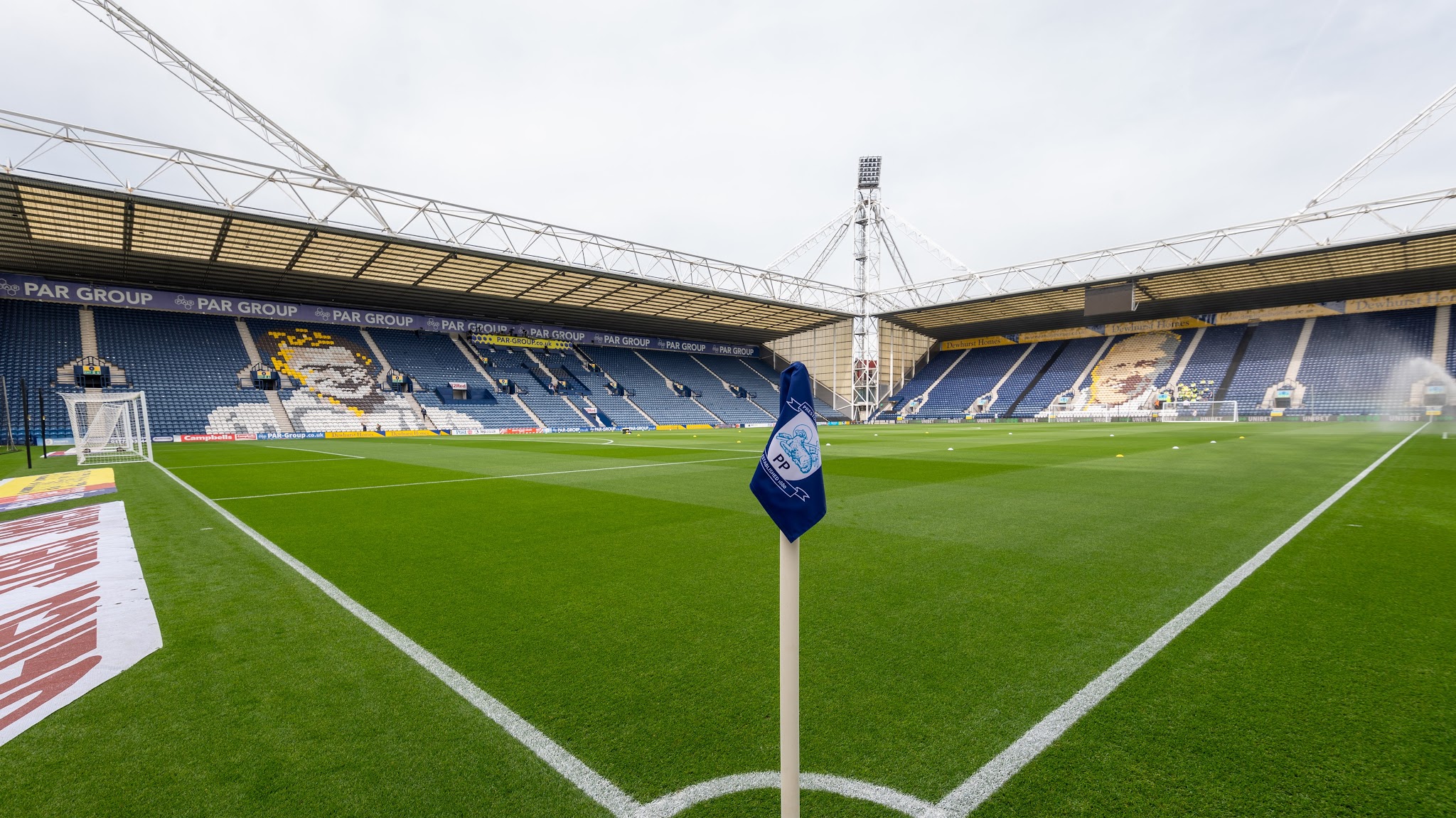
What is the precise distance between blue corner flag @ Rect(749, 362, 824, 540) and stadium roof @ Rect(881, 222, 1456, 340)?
4536cm

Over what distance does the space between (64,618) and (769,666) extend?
15.8ft

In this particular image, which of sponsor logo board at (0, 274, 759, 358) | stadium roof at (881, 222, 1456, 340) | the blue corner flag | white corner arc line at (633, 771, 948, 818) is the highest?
stadium roof at (881, 222, 1456, 340)

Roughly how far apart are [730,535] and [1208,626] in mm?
3976

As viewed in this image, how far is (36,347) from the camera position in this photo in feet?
96.4

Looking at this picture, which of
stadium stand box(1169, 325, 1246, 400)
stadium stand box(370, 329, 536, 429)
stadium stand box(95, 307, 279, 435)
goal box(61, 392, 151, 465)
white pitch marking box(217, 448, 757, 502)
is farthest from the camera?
stadium stand box(1169, 325, 1246, 400)

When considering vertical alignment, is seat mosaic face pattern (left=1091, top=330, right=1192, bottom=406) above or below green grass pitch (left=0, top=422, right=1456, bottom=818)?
above

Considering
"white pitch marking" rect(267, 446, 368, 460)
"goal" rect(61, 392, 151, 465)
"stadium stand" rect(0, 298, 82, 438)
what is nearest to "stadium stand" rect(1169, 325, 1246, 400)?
"white pitch marking" rect(267, 446, 368, 460)

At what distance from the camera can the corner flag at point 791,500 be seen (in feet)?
5.32

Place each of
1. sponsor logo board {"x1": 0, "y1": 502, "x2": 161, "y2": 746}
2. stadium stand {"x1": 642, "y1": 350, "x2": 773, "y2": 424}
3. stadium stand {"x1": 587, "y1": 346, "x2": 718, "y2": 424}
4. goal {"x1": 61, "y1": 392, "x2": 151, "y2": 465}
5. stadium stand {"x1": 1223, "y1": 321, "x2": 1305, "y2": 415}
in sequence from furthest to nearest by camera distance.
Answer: stadium stand {"x1": 642, "y1": 350, "x2": 773, "y2": 424}
stadium stand {"x1": 587, "y1": 346, "x2": 718, "y2": 424}
stadium stand {"x1": 1223, "y1": 321, "x2": 1305, "y2": 415}
goal {"x1": 61, "y1": 392, "x2": 151, "y2": 465}
sponsor logo board {"x1": 0, "y1": 502, "x2": 161, "y2": 746}

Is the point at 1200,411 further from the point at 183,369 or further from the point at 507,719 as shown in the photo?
the point at 183,369

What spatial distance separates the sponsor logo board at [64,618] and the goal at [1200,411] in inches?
2029

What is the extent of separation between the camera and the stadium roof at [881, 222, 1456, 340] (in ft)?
111

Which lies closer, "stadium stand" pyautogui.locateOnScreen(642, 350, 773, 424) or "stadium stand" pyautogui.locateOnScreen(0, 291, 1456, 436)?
"stadium stand" pyautogui.locateOnScreen(0, 291, 1456, 436)

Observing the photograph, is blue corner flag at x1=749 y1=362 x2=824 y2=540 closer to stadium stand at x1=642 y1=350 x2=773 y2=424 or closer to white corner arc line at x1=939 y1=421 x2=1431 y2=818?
white corner arc line at x1=939 y1=421 x2=1431 y2=818
